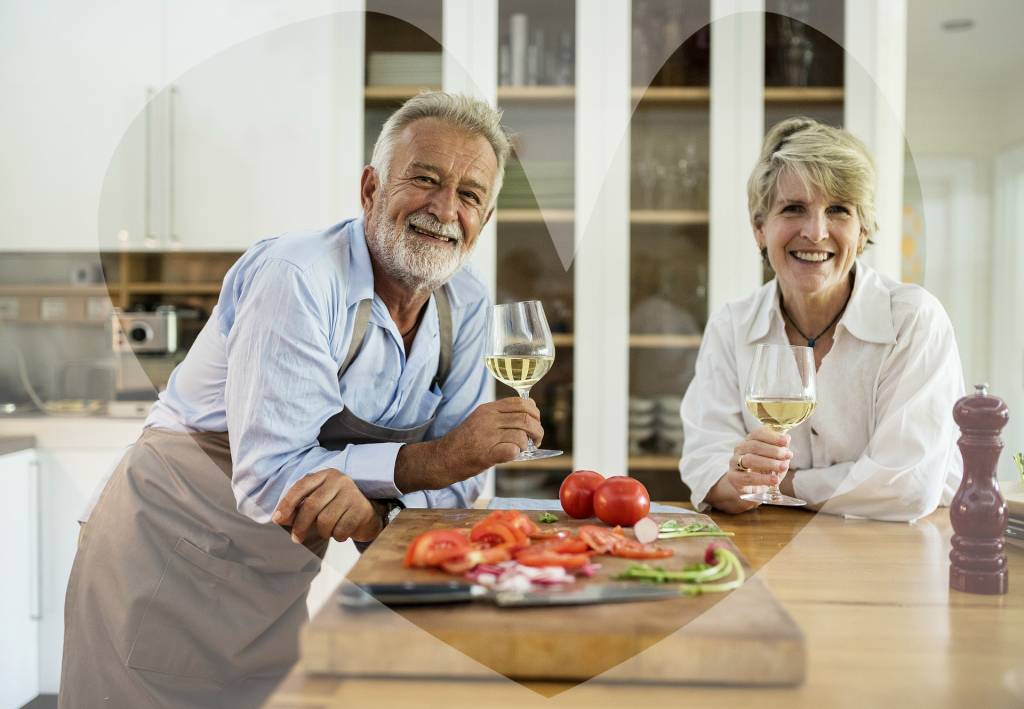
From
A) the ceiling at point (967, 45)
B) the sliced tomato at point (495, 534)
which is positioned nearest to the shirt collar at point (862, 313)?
the sliced tomato at point (495, 534)

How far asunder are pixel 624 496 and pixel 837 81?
2096 mm

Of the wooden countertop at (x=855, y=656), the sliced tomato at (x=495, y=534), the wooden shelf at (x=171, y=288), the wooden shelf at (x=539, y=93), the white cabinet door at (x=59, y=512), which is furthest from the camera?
the wooden shelf at (x=171, y=288)

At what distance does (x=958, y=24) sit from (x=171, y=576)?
148 inches

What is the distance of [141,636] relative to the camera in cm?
142

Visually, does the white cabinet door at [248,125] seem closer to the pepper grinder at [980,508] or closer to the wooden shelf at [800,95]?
the wooden shelf at [800,95]

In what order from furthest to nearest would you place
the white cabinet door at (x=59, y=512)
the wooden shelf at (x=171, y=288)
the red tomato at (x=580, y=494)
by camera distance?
the wooden shelf at (x=171, y=288)
the white cabinet door at (x=59, y=512)
the red tomato at (x=580, y=494)

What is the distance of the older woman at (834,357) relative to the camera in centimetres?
133

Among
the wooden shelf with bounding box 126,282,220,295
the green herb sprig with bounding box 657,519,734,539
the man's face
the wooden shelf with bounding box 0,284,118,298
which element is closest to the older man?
the man's face

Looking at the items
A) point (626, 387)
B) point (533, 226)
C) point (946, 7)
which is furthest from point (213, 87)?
point (946, 7)

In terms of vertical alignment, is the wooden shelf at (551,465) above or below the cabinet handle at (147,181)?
below

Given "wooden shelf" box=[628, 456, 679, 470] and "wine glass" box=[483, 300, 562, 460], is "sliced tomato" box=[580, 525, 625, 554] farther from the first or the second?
"wooden shelf" box=[628, 456, 679, 470]

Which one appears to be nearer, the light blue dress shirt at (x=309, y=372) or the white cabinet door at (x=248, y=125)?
the light blue dress shirt at (x=309, y=372)

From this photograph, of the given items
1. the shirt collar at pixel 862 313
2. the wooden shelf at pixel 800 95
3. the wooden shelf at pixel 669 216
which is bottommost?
the shirt collar at pixel 862 313

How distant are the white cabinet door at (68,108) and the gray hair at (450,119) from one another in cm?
152
